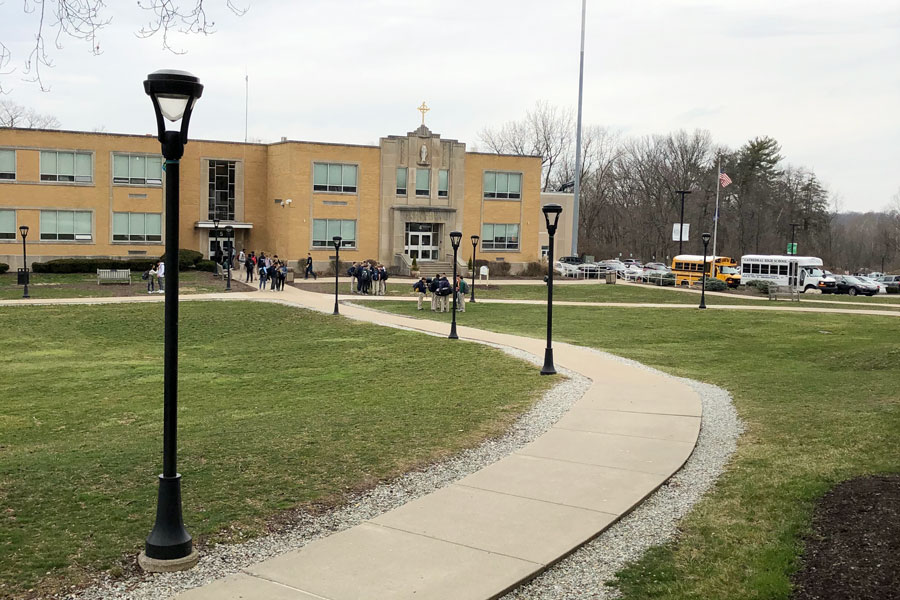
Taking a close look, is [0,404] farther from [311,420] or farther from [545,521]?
[545,521]

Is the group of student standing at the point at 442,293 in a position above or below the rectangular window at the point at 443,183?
below

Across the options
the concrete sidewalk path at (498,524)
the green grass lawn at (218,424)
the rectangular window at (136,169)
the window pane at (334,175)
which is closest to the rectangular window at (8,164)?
the rectangular window at (136,169)

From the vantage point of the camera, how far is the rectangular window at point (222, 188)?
5928cm

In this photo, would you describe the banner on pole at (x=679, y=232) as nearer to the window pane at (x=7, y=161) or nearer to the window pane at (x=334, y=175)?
the window pane at (x=334, y=175)

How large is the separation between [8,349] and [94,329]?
14.5ft

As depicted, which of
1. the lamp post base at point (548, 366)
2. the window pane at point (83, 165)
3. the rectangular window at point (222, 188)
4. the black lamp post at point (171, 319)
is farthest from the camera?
the rectangular window at point (222, 188)

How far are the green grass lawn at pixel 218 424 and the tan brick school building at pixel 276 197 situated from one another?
31320 mm

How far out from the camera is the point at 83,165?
54875mm

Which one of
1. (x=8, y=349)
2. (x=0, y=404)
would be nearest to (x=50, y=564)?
(x=0, y=404)

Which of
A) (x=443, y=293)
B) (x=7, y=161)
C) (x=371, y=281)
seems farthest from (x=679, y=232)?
(x=7, y=161)

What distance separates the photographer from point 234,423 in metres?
12.4

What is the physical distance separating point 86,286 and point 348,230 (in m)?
21.1

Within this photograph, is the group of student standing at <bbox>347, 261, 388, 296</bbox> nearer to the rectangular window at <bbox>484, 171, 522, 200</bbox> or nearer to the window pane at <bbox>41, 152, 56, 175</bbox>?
the rectangular window at <bbox>484, 171, 522, 200</bbox>

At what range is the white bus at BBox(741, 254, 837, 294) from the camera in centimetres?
5309
